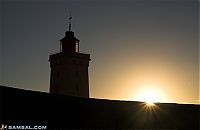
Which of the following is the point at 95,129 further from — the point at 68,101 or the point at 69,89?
the point at 69,89

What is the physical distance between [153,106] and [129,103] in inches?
74.1

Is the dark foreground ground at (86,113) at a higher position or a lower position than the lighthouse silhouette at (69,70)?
lower

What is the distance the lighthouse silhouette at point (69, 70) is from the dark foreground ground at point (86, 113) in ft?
50.1

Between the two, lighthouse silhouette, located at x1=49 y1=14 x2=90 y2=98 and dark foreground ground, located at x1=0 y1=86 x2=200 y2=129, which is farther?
lighthouse silhouette, located at x1=49 y1=14 x2=90 y2=98

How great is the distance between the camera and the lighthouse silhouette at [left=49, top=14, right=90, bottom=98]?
150ft

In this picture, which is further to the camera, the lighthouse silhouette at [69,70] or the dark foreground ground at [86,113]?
the lighthouse silhouette at [69,70]

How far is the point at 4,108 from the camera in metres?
24.7

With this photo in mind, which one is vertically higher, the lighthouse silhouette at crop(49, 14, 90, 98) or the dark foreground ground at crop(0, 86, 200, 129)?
the lighthouse silhouette at crop(49, 14, 90, 98)

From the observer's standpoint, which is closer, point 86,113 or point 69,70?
point 86,113

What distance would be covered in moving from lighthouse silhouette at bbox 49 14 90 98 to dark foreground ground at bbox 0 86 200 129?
1527 centimetres

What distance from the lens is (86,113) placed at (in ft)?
93.7

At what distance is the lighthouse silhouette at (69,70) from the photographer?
45.7 metres

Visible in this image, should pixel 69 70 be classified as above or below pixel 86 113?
above

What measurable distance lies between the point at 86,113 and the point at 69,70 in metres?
17.8
